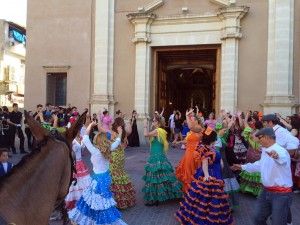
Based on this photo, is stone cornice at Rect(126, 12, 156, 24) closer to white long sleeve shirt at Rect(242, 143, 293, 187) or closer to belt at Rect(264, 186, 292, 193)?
white long sleeve shirt at Rect(242, 143, 293, 187)

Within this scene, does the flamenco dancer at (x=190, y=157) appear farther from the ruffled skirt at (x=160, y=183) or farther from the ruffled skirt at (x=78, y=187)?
the ruffled skirt at (x=78, y=187)

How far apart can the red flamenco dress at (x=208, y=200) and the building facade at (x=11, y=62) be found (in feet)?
123

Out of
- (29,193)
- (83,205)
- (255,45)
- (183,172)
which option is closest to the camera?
(29,193)

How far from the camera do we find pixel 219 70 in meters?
17.5

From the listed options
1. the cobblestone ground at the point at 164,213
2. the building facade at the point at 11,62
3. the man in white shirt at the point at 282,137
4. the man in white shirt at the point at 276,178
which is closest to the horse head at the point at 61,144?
the man in white shirt at the point at 276,178

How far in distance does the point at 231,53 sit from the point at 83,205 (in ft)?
40.0

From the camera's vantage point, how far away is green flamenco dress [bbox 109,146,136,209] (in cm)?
739

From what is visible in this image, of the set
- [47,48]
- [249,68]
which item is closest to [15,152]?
[47,48]

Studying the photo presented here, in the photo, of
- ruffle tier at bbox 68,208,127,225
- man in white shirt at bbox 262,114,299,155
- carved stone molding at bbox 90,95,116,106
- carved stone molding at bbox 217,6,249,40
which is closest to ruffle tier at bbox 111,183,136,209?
ruffle tier at bbox 68,208,127,225

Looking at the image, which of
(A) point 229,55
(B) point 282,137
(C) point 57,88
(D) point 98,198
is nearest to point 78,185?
(D) point 98,198

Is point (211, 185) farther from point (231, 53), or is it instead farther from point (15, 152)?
point (231, 53)

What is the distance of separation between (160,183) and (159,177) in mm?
118

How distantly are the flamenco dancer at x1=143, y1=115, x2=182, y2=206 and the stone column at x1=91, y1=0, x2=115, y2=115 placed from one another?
1032 centimetres

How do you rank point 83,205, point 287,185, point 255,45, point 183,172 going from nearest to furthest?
point 287,185 < point 83,205 < point 183,172 < point 255,45
